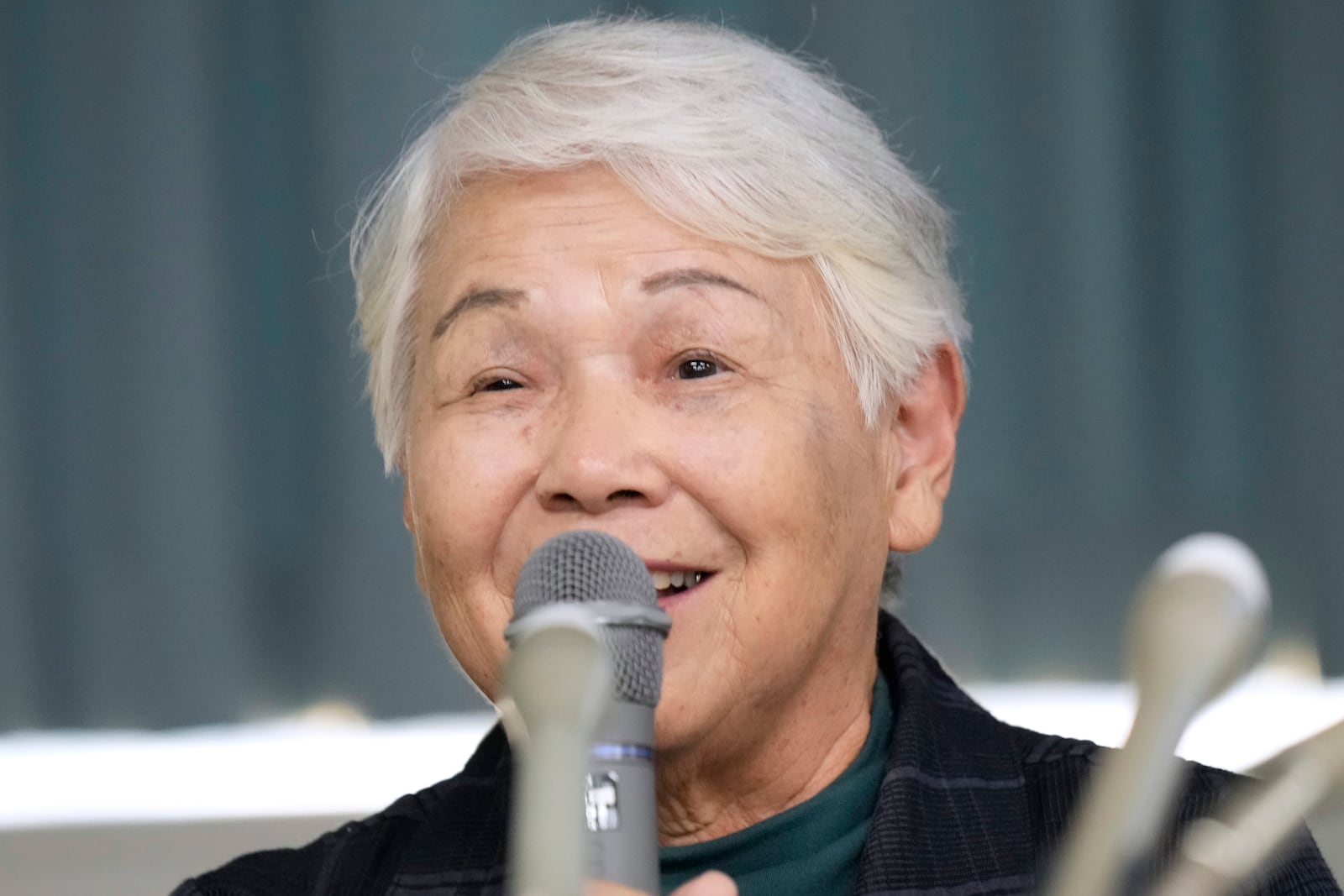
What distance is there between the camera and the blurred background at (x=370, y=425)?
2.55 m

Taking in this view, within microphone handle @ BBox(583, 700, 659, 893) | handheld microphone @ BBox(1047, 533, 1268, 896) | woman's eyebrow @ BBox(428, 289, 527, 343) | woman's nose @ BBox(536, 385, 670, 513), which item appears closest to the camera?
handheld microphone @ BBox(1047, 533, 1268, 896)

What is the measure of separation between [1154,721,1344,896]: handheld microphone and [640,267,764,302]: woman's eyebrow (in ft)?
2.84

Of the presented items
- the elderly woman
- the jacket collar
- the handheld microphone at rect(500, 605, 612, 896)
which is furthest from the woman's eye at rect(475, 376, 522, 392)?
the handheld microphone at rect(500, 605, 612, 896)

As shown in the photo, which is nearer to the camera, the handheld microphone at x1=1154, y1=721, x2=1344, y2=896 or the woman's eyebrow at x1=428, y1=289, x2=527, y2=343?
the handheld microphone at x1=1154, y1=721, x2=1344, y2=896

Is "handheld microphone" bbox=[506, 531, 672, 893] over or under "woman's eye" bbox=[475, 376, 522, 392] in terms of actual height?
under

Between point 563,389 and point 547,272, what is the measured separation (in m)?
0.10

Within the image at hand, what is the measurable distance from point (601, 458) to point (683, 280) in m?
0.19

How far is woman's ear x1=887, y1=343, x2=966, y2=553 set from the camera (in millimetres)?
1582

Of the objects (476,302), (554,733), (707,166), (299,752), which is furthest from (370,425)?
(554,733)

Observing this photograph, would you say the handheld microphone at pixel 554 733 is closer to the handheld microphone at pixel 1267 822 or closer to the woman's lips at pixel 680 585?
the handheld microphone at pixel 1267 822

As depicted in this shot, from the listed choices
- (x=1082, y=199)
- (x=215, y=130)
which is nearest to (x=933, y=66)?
(x=1082, y=199)

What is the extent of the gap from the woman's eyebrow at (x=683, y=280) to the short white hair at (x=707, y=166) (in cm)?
4

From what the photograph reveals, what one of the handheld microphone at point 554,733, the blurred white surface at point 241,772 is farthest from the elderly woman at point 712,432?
the blurred white surface at point 241,772

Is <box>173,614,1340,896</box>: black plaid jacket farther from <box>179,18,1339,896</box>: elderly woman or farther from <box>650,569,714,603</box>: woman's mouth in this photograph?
<box>650,569,714,603</box>: woman's mouth
